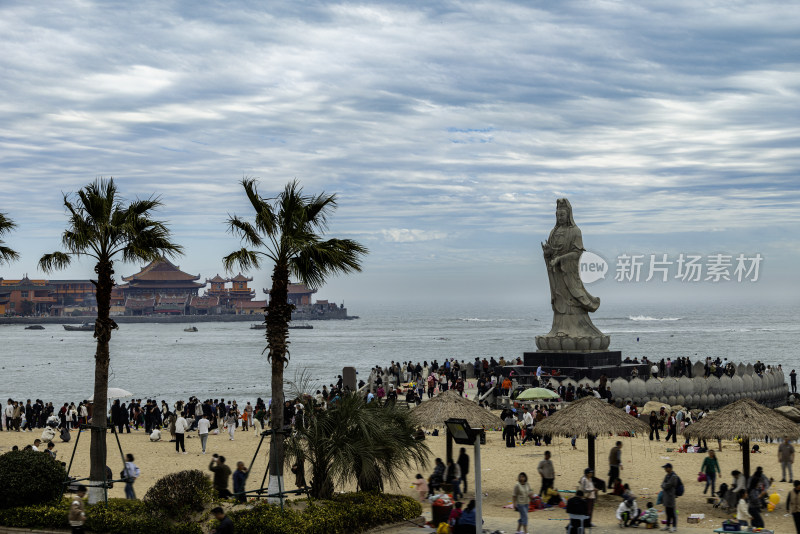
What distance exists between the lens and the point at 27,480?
47.1ft

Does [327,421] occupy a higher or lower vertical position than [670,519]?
higher

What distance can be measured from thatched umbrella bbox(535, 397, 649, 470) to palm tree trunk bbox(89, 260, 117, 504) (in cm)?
764

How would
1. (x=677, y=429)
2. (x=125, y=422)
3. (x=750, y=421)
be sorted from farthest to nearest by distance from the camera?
(x=125, y=422), (x=677, y=429), (x=750, y=421)

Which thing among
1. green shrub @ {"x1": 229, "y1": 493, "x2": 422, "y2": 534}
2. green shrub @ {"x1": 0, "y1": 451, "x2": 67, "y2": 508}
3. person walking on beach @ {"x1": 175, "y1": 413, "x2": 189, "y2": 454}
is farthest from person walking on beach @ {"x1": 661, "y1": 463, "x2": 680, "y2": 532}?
person walking on beach @ {"x1": 175, "y1": 413, "x2": 189, "y2": 454}

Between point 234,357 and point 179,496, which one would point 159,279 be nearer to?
point 234,357

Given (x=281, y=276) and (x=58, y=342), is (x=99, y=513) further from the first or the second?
(x=58, y=342)

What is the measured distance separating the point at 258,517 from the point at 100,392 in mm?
3998

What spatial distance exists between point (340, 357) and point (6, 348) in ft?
159

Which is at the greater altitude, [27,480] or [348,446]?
[348,446]

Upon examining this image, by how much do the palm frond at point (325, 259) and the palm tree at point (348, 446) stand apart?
2.05 metres

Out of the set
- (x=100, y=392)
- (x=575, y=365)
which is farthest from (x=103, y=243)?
(x=575, y=365)

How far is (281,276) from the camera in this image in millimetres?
15211

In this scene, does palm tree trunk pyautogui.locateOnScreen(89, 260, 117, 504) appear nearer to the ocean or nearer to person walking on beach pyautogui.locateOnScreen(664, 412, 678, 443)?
person walking on beach pyautogui.locateOnScreen(664, 412, 678, 443)

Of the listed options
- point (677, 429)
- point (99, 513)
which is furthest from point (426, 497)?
point (677, 429)
